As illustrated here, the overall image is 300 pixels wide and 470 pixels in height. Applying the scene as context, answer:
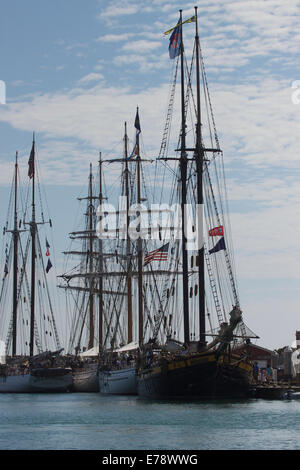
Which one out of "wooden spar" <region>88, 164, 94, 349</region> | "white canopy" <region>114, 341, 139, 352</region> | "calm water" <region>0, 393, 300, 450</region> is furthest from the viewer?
"wooden spar" <region>88, 164, 94, 349</region>

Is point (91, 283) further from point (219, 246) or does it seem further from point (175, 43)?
point (219, 246)

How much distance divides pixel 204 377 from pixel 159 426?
43.8 feet

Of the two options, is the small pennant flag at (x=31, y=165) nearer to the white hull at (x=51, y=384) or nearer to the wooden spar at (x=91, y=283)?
the wooden spar at (x=91, y=283)

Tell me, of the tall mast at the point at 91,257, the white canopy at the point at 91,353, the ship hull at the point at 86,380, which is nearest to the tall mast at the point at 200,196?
the ship hull at the point at 86,380

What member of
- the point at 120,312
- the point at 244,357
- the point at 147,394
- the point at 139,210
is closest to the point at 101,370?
the point at 120,312

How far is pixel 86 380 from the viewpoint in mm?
97938

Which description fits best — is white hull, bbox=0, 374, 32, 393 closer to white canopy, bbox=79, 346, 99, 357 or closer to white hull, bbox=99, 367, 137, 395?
white canopy, bbox=79, 346, 99, 357

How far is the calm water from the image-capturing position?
39.7 metres

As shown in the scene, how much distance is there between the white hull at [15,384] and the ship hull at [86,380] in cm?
507

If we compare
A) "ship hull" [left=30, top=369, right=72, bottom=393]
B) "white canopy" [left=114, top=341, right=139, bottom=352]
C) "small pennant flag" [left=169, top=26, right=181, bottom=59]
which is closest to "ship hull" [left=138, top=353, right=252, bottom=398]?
"small pennant flag" [left=169, top=26, right=181, bottom=59]

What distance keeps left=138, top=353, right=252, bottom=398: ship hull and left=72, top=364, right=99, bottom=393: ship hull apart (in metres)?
36.1

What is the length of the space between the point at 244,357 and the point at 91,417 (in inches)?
462
